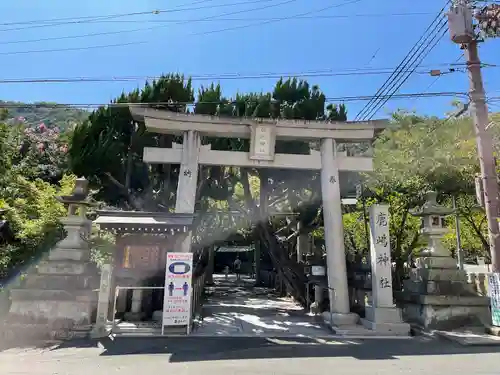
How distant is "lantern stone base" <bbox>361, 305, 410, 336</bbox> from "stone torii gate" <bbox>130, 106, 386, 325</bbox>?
0.63 meters

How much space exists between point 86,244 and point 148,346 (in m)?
4.03

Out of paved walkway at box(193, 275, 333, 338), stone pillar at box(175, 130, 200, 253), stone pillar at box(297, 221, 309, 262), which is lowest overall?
paved walkway at box(193, 275, 333, 338)

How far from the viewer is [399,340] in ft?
29.7

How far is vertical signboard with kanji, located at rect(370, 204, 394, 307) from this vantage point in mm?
10086

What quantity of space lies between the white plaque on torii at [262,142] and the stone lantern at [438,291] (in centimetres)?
510

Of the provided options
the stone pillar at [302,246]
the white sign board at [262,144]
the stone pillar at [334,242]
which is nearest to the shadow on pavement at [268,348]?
the stone pillar at [334,242]

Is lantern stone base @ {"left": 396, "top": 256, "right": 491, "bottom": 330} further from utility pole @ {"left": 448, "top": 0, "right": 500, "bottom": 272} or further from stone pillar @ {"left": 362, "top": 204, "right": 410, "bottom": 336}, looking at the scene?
utility pole @ {"left": 448, "top": 0, "right": 500, "bottom": 272}

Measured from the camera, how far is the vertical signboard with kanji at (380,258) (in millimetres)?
10086

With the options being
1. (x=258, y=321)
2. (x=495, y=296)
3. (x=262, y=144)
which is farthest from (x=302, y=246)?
(x=495, y=296)

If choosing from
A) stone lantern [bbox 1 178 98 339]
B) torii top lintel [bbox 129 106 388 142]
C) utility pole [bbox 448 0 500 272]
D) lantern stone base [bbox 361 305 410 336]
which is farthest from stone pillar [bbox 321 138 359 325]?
stone lantern [bbox 1 178 98 339]

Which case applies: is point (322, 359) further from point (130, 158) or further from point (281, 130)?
point (130, 158)

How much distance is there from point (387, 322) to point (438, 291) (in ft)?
6.28

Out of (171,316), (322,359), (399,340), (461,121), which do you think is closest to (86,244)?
(171,316)

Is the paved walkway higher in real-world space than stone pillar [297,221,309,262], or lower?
lower
